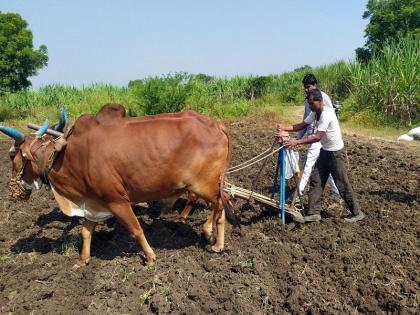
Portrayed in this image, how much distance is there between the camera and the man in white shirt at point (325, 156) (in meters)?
5.25

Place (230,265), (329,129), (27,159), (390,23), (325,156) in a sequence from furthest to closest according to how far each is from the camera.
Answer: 1. (390,23)
2. (325,156)
3. (329,129)
4. (27,159)
5. (230,265)

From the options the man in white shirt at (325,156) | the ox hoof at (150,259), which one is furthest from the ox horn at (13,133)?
the man in white shirt at (325,156)

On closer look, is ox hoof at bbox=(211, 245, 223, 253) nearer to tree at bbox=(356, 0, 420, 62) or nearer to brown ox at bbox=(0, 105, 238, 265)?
brown ox at bbox=(0, 105, 238, 265)

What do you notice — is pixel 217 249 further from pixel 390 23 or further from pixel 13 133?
pixel 390 23

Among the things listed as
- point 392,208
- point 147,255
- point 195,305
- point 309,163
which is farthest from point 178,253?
point 392,208

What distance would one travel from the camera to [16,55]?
20.4 metres

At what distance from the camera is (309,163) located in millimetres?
5969

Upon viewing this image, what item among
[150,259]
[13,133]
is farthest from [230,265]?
[13,133]

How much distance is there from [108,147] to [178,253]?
1.42 m

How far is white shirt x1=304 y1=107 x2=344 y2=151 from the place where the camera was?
525cm

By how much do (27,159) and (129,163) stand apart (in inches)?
48.1

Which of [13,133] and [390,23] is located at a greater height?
[390,23]

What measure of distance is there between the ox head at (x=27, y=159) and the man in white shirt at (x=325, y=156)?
2.76 meters

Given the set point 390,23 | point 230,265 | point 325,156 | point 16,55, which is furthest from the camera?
point 390,23
